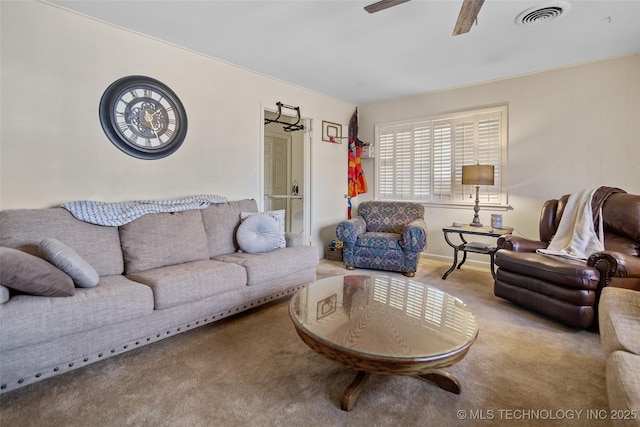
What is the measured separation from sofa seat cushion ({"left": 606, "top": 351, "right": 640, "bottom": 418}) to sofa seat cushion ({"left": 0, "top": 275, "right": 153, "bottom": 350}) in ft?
7.42

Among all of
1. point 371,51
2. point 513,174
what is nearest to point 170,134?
point 371,51

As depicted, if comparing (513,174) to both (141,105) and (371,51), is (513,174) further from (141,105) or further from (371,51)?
(141,105)

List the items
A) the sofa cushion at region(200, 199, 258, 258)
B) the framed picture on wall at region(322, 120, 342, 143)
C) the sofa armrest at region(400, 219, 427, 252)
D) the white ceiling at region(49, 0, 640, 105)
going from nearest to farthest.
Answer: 1. the white ceiling at region(49, 0, 640, 105)
2. the sofa cushion at region(200, 199, 258, 258)
3. the sofa armrest at region(400, 219, 427, 252)
4. the framed picture on wall at region(322, 120, 342, 143)

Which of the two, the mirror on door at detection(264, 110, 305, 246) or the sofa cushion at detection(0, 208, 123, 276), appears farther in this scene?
the mirror on door at detection(264, 110, 305, 246)

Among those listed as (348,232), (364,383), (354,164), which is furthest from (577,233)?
(354,164)

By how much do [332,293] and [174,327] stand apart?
113cm

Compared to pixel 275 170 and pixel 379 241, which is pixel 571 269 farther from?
pixel 275 170

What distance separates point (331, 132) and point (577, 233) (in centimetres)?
331

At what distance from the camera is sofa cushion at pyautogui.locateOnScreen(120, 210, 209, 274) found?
2.42 meters

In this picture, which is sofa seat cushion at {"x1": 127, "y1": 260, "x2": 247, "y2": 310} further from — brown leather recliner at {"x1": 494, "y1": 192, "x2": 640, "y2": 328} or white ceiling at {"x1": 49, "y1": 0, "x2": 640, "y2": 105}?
brown leather recliner at {"x1": 494, "y1": 192, "x2": 640, "y2": 328}

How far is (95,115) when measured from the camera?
8.55ft

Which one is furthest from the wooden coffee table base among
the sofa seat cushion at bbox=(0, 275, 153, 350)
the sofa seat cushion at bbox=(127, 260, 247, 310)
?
the sofa seat cushion at bbox=(0, 275, 153, 350)

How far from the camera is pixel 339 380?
5.78 feet

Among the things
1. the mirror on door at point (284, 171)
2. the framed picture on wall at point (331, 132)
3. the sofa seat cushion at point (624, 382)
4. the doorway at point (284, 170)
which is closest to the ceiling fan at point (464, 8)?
the sofa seat cushion at point (624, 382)
